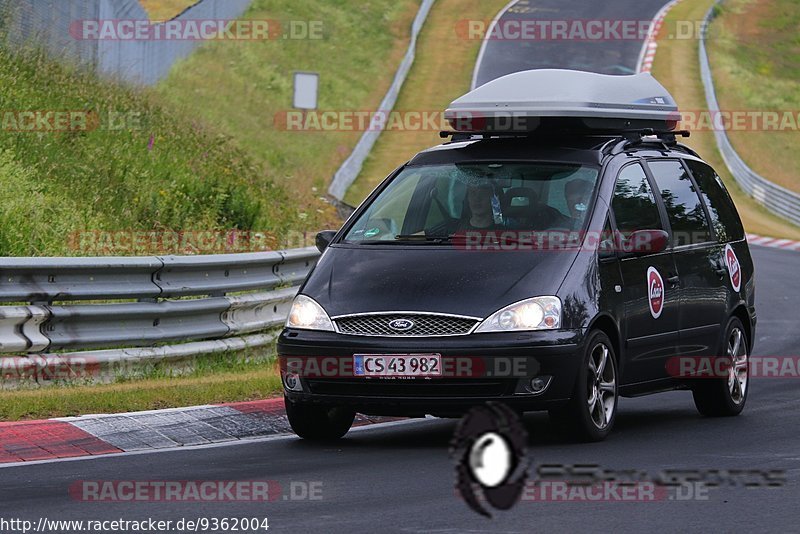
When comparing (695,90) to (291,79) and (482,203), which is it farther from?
(482,203)

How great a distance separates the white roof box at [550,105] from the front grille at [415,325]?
1970 mm

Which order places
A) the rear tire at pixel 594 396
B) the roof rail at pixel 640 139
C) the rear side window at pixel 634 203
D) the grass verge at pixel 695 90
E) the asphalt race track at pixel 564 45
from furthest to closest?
1. the asphalt race track at pixel 564 45
2. the grass verge at pixel 695 90
3. the roof rail at pixel 640 139
4. the rear side window at pixel 634 203
5. the rear tire at pixel 594 396

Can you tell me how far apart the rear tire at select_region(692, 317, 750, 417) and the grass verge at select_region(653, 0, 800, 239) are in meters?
23.5

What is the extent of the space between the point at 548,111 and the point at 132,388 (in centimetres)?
348

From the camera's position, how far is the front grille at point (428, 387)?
8781 millimetres

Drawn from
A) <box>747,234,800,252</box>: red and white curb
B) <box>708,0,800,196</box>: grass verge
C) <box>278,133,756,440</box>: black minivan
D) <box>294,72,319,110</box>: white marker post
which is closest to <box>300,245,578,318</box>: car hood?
<box>278,133,756,440</box>: black minivan

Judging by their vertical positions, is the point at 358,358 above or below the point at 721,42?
below

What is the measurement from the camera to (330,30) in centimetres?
5244

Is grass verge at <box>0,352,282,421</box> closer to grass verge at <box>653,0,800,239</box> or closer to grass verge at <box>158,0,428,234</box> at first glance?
grass verge at <box>158,0,428,234</box>

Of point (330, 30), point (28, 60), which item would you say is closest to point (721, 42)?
point (330, 30)

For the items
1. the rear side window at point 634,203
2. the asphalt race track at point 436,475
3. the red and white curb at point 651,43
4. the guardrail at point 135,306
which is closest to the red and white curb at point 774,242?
the red and white curb at point 651,43

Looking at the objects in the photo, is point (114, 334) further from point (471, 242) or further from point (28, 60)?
point (28, 60)

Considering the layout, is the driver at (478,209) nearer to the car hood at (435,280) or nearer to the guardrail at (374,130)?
the car hood at (435,280)

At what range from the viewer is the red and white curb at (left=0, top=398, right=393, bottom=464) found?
8852 mm
